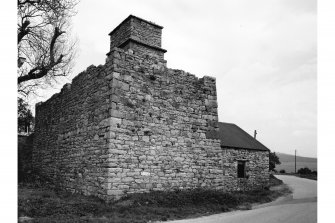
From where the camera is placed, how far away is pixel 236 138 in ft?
60.7

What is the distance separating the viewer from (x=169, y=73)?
11289 mm

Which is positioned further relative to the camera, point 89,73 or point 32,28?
point 32,28

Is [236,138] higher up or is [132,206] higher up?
[236,138]

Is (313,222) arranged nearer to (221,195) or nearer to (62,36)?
(221,195)

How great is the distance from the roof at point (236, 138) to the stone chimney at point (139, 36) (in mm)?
6771

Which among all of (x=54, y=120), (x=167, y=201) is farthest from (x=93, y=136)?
(x=54, y=120)

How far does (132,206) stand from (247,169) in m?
10.4

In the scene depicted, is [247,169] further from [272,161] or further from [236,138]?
[272,161]

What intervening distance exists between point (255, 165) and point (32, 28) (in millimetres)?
14375

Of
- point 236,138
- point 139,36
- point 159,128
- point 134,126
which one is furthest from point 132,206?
point 236,138

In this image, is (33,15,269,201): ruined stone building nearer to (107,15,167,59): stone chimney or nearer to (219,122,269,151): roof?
(107,15,167,59): stone chimney

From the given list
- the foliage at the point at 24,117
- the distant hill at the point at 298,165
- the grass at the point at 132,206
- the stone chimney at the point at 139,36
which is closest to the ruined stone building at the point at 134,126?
the stone chimney at the point at 139,36

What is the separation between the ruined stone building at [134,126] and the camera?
9500 millimetres

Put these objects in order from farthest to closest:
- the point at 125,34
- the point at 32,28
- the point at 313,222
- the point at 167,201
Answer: the point at 125,34, the point at 32,28, the point at 167,201, the point at 313,222
